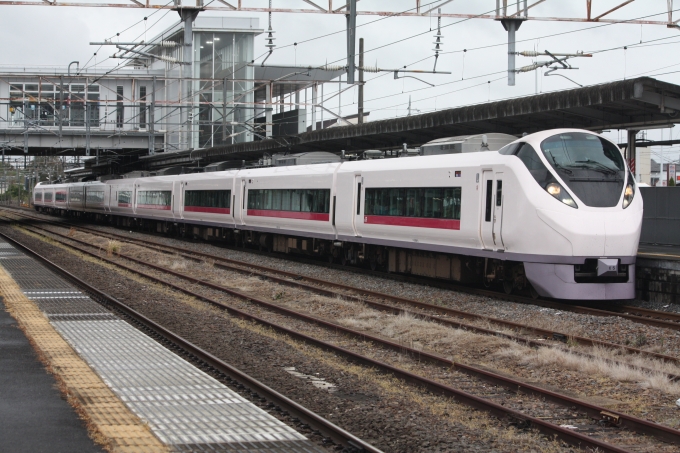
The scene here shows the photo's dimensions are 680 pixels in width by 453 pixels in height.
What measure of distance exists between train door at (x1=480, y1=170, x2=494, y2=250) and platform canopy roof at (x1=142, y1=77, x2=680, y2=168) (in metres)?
2.78

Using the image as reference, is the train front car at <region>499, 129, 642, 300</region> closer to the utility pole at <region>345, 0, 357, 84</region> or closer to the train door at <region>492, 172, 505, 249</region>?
the train door at <region>492, 172, 505, 249</region>

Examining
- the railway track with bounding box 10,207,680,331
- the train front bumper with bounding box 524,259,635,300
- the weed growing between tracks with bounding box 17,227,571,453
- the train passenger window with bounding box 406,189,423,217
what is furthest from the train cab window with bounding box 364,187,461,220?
the weed growing between tracks with bounding box 17,227,571,453

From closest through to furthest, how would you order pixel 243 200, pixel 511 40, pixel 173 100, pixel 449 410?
pixel 449 410, pixel 511 40, pixel 243 200, pixel 173 100

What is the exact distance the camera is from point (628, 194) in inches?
577

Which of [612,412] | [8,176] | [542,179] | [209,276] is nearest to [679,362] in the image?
[612,412]

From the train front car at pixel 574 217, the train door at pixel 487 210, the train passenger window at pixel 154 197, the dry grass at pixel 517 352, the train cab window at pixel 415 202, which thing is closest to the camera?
the dry grass at pixel 517 352

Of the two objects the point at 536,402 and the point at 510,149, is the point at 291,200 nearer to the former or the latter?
the point at 510,149

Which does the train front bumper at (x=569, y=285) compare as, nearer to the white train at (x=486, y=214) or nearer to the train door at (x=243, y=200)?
the white train at (x=486, y=214)

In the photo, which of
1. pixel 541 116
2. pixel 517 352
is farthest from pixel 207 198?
pixel 517 352

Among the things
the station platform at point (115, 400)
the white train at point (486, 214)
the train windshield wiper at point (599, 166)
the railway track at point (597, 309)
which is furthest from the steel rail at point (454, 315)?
the station platform at point (115, 400)

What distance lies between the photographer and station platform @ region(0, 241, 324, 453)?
21.1 feet

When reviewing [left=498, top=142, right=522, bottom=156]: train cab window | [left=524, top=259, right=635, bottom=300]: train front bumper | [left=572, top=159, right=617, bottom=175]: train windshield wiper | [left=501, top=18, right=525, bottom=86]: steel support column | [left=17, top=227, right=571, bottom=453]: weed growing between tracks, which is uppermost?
[left=501, top=18, right=525, bottom=86]: steel support column

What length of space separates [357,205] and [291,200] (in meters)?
4.48

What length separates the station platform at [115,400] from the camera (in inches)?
254
